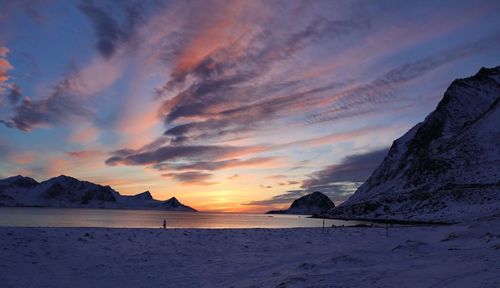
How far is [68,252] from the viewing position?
1009 inches

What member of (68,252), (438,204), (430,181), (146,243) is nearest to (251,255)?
(146,243)

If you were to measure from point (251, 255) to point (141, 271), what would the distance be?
27.3 feet

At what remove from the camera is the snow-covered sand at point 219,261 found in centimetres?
1719

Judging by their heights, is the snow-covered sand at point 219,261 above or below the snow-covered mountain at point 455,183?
below

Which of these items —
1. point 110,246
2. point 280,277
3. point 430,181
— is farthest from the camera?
point 430,181

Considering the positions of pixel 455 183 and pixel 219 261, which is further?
pixel 455 183

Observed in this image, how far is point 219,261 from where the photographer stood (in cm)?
2627

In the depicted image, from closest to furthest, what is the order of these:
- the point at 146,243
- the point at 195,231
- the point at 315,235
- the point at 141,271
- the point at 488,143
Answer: the point at 141,271 → the point at 146,243 → the point at 195,231 → the point at 315,235 → the point at 488,143

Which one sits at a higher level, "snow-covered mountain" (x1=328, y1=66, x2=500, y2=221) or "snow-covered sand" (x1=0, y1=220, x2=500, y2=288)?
"snow-covered mountain" (x1=328, y1=66, x2=500, y2=221)

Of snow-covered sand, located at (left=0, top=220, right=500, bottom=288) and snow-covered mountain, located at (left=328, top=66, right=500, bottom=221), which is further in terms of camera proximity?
snow-covered mountain, located at (left=328, top=66, right=500, bottom=221)

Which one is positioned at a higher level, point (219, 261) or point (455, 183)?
point (455, 183)

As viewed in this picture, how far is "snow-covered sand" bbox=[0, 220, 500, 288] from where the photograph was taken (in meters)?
17.2

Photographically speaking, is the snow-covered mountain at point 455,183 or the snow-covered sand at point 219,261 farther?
the snow-covered mountain at point 455,183

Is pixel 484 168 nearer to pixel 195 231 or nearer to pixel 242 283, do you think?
pixel 195 231
